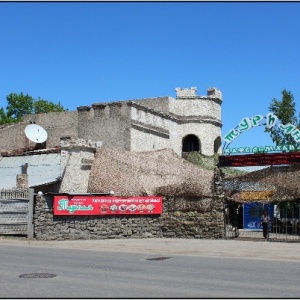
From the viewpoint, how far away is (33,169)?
1332 inches

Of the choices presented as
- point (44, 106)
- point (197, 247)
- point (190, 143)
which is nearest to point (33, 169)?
point (197, 247)

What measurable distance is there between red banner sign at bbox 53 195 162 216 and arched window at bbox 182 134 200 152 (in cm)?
1938

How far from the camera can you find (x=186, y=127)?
46.0 m

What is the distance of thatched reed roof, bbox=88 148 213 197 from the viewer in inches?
1261

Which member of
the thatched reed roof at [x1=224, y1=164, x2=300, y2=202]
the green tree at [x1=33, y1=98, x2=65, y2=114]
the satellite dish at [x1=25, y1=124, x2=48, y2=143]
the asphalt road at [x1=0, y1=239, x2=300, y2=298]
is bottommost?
the asphalt road at [x1=0, y1=239, x2=300, y2=298]

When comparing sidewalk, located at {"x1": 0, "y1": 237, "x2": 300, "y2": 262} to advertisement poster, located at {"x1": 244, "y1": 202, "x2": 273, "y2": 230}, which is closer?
sidewalk, located at {"x1": 0, "y1": 237, "x2": 300, "y2": 262}

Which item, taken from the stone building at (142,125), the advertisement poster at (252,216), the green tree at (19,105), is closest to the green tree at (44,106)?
the green tree at (19,105)

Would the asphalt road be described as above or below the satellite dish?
below

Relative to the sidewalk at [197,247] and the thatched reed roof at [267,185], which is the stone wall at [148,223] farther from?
the sidewalk at [197,247]

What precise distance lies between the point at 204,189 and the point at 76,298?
18.6 meters

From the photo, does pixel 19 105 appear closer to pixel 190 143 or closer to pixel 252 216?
pixel 190 143

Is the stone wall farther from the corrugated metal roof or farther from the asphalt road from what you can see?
the corrugated metal roof

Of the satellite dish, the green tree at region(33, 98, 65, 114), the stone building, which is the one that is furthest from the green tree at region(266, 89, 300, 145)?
the green tree at region(33, 98, 65, 114)

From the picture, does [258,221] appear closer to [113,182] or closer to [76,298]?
[113,182]
